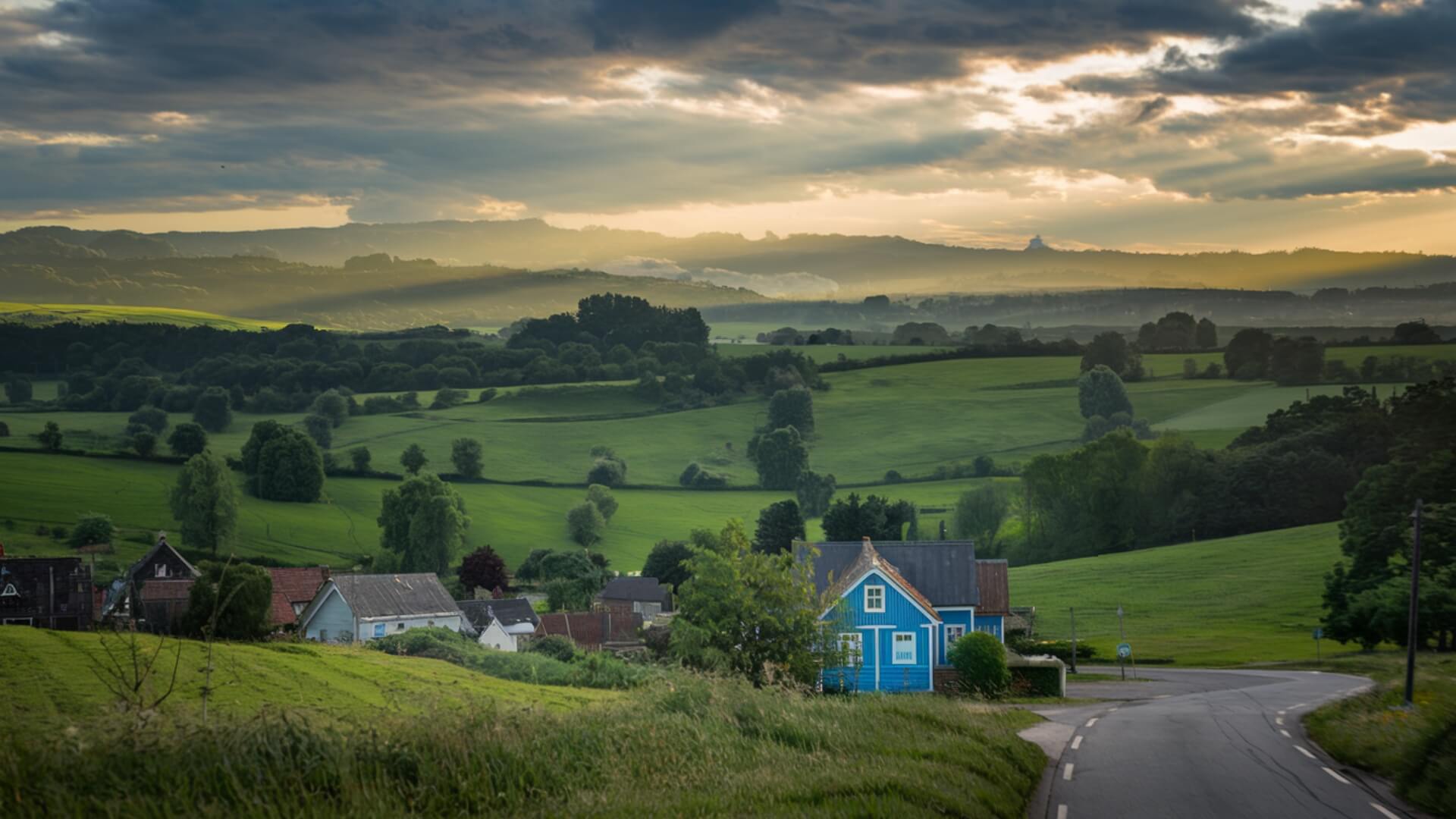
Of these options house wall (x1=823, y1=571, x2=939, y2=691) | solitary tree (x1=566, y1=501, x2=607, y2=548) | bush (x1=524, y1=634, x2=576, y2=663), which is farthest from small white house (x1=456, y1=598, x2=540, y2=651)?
house wall (x1=823, y1=571, x2=939, y2=691)

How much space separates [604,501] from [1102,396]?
8003cm

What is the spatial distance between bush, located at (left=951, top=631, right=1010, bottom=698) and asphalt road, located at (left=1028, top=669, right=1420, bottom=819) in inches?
180

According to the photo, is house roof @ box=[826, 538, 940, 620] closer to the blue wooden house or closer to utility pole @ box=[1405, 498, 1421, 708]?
the blue wooden house

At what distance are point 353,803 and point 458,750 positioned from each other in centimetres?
177

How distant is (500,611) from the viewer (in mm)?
86812

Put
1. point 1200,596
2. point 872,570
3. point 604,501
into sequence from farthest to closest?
1. point 604,501
2. point 1200,596
3. point 872,570

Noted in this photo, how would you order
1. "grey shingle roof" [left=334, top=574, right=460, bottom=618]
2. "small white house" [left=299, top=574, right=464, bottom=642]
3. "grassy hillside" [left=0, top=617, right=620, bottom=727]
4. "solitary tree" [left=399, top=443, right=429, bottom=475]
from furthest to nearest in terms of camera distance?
"solitary tree" [left=399, top=443, right=429, bottom=475]
"grey shingle roof" [left=334, top=574, right=460, bottom=618]
"small white house" [left=299, top=574, right=464, bottom=642]
"grassy hillside" [left=0, top=617, right=620, bottom=727]

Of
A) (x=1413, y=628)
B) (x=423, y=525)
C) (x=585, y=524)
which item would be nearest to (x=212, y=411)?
(x=423, y=525)

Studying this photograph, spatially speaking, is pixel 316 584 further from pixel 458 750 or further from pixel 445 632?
pixel 458 750

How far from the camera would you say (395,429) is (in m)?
163

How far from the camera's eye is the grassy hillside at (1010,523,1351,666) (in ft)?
251

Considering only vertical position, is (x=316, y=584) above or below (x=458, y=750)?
below

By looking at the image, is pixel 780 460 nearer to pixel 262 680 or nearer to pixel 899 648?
pixel 899 648

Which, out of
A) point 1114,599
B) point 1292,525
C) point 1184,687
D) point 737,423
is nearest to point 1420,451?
point 1114,599
